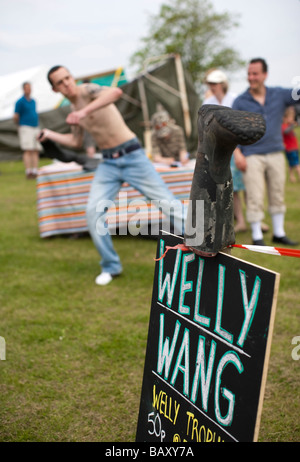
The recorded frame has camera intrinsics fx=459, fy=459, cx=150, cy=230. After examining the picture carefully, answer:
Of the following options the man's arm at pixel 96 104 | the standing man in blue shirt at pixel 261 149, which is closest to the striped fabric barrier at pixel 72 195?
the standing man in blue shirt at pixel 261 149

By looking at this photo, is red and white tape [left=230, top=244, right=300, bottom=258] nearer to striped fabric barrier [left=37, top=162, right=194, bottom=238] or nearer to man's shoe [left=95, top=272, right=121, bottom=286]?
man's shoe [left=95, top=272, right=121, bottom=286]

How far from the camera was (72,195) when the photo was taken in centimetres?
549

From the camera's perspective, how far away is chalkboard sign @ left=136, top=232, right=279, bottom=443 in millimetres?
1204

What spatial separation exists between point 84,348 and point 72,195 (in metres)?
2.95

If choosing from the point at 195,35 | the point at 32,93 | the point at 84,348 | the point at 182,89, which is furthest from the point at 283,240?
the point at 195,35

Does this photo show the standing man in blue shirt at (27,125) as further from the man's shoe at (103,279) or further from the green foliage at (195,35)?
the green foliage at (195,35)

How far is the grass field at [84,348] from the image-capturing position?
2111mm

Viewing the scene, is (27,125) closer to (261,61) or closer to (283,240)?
(261,61)

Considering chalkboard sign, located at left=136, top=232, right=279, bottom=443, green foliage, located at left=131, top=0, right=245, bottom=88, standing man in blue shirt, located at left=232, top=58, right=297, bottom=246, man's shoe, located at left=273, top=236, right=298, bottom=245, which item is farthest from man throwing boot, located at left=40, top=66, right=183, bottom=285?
green foliage, located at left=131, top=0, right=245, bottom=88

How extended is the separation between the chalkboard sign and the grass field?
211 millimetres

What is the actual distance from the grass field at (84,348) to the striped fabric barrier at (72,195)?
1.75 ft

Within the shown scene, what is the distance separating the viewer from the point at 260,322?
1.19m
